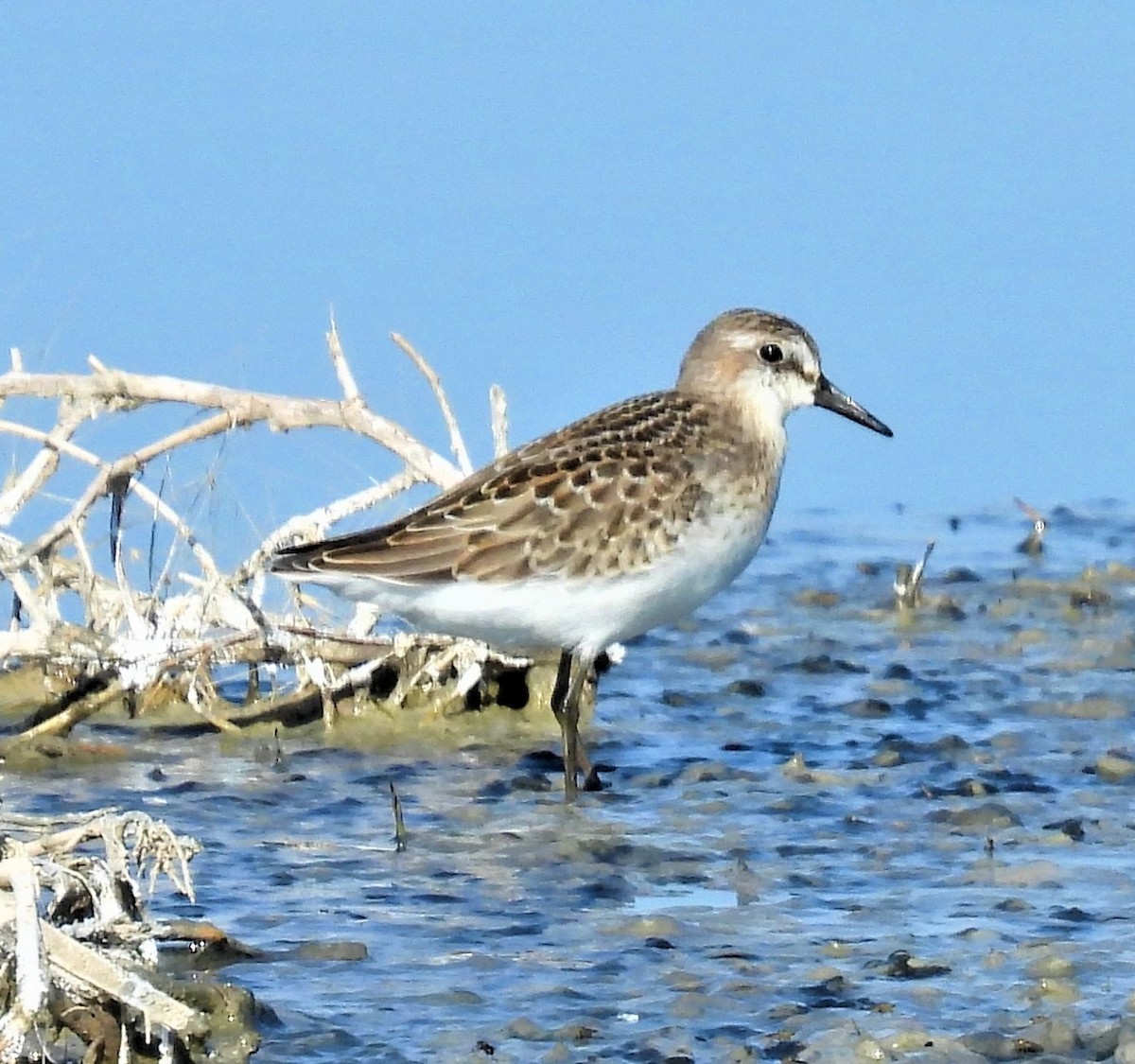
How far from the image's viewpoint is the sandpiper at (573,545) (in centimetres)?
751

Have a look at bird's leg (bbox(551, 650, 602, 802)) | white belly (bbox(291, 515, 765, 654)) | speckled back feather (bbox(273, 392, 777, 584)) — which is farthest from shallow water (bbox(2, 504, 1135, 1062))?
speckled back feather (bbox(273, 392, 777, 584))

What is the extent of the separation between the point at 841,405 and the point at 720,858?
2.52 metres

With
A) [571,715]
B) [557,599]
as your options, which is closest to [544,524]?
[557,599]

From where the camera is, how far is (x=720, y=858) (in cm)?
656

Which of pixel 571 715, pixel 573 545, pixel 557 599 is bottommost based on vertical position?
pixel 571 715

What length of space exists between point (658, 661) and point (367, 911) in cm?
406

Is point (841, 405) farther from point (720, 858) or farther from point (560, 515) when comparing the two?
point (720, 858)

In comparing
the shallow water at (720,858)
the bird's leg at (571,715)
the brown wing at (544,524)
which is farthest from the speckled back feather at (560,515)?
the shallow water at (720,858)

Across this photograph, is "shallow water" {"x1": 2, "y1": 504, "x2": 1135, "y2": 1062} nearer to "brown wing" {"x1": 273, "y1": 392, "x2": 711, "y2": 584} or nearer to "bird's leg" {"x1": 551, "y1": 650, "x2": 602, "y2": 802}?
"bird's leg" {"x1": 551, "y1": 650, "x2": 602, "y2": 802}

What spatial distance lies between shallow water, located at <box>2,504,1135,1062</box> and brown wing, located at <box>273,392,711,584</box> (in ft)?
2.41

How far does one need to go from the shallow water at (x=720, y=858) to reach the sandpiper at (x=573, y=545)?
1.79ft

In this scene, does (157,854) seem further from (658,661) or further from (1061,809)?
(658,661)

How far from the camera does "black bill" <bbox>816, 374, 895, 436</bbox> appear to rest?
28.0 feet

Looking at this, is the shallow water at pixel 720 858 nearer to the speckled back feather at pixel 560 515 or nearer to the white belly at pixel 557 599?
the white belly at pixel 557 599
